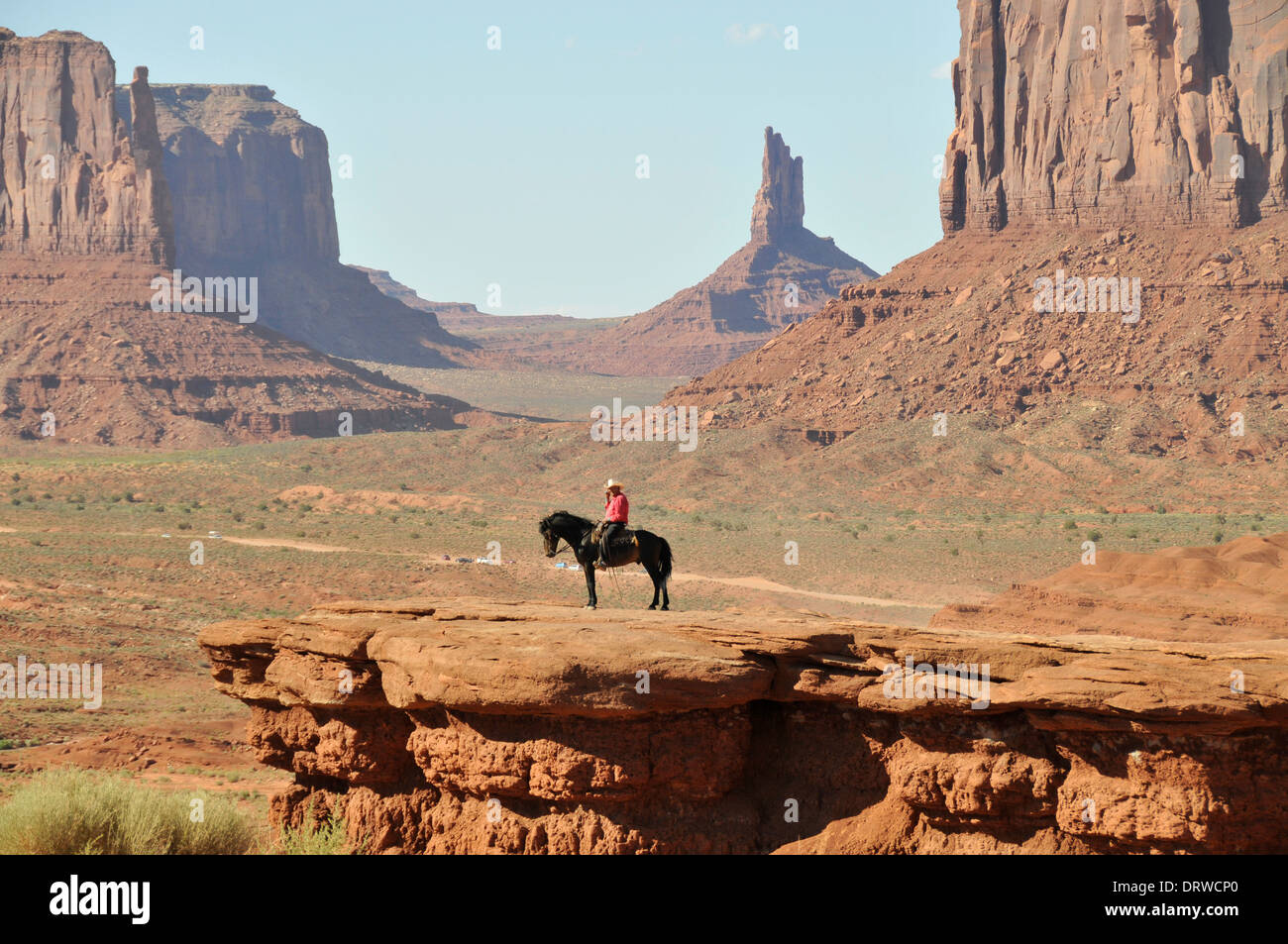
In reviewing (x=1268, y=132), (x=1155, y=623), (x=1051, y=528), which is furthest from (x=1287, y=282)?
(x=1155, y=623)

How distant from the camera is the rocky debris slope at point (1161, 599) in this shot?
105ft

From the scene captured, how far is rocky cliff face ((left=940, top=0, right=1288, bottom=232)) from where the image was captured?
300 ft

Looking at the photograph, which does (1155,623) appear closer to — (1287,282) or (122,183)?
(1287,282)

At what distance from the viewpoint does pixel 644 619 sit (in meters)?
17.1

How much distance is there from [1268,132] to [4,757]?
85.7 metres

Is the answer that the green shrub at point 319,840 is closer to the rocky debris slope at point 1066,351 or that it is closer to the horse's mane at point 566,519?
the horse's mane at point 566,519

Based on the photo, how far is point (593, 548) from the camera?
19297 millimetres
